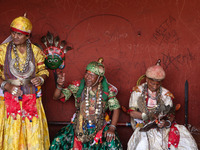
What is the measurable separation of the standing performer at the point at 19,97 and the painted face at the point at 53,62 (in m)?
0.96

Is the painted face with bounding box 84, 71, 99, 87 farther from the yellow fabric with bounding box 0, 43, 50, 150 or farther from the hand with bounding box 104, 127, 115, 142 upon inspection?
the yellow fabric with bounding box 0, 43, 50, 150

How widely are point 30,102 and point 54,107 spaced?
1151 mm

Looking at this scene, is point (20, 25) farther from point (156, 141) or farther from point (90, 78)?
point (156, 141)

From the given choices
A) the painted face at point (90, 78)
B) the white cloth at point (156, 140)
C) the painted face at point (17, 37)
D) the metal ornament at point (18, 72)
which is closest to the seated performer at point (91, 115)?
the painted face at point (90, 78)

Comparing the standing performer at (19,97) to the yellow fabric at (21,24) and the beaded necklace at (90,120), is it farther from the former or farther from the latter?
the beaded necklace at (90,120)

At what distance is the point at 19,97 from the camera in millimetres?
4203

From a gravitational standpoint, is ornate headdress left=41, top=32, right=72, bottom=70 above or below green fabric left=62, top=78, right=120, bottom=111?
above

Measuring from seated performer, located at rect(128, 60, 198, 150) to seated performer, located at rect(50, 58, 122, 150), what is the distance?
0.32 meters

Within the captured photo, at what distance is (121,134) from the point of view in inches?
210

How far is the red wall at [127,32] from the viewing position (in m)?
5.26

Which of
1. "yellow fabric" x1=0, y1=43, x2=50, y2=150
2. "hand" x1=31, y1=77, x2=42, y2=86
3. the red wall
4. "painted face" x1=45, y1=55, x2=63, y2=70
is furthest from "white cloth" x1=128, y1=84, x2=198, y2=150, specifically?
"painted face" x1=45, y1=55, x2=63, y2=70

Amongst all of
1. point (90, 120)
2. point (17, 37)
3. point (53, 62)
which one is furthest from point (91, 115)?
point (17, 37)

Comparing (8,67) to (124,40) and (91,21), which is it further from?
(124,40)

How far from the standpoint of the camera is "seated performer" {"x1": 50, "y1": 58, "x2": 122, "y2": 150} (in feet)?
14.1
